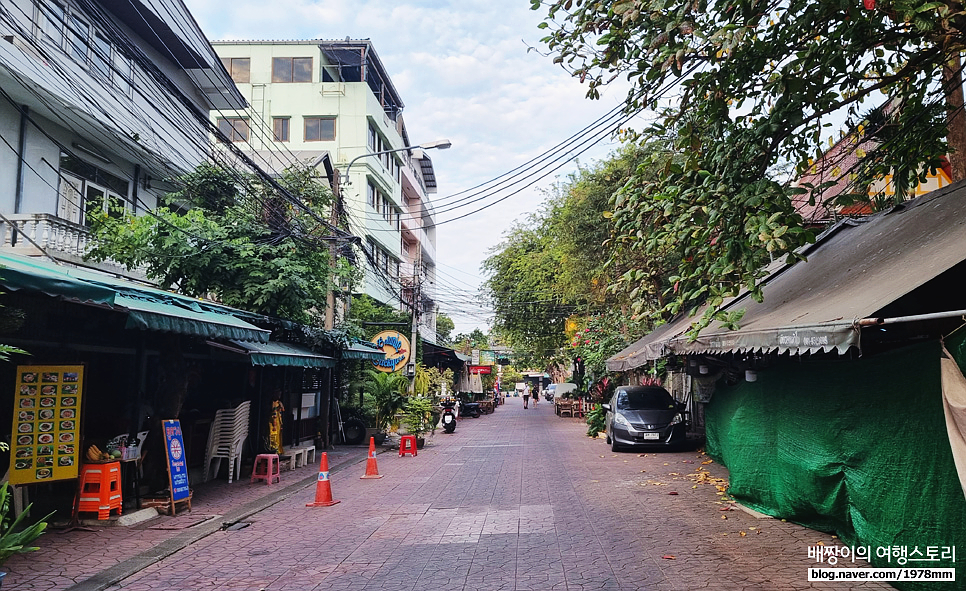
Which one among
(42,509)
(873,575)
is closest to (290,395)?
(42,509)

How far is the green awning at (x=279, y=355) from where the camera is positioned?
38.8 feet

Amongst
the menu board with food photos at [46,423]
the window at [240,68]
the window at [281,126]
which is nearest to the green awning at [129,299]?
the menu board with food photos at [46,423]

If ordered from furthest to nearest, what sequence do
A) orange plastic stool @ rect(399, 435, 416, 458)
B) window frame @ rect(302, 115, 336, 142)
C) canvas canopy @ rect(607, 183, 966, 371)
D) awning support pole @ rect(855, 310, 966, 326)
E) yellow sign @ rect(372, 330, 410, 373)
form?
window frame @ rect(302, 115, 336, 142)
yellow sign @ rect(372, 330, 410, 373)
orange plastic stool @ rect(399, 435, 416, 458)
canvas canopy @ rect(607, 183, 966, 371)
awning support pole @ rect(855, 310, 966, 326)

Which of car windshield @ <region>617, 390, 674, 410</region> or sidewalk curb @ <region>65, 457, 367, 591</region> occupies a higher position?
car windshield @ <region>617, 390, 674, 410</region>

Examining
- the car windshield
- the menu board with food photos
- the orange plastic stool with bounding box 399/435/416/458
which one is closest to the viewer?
the menu board with food photos

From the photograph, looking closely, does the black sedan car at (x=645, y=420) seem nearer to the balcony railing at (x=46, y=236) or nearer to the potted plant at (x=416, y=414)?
the potted plant at (x=416, y=414)

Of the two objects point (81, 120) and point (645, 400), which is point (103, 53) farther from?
point (645, 400)

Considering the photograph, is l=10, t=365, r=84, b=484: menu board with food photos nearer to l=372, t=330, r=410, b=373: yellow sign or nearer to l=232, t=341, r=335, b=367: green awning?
l=232, t=341, r=335, b=367: green awning

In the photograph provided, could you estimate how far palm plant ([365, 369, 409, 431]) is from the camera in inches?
800

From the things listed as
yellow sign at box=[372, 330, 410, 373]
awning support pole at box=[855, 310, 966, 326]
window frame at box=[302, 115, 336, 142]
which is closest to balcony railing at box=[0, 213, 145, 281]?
yellow sign at box=[372, 330, 410, 373]

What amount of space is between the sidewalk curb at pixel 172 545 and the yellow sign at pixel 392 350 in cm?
919

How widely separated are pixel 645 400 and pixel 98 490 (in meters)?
13.1

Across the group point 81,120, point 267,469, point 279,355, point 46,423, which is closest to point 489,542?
point 46,423

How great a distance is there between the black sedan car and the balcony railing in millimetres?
12589
